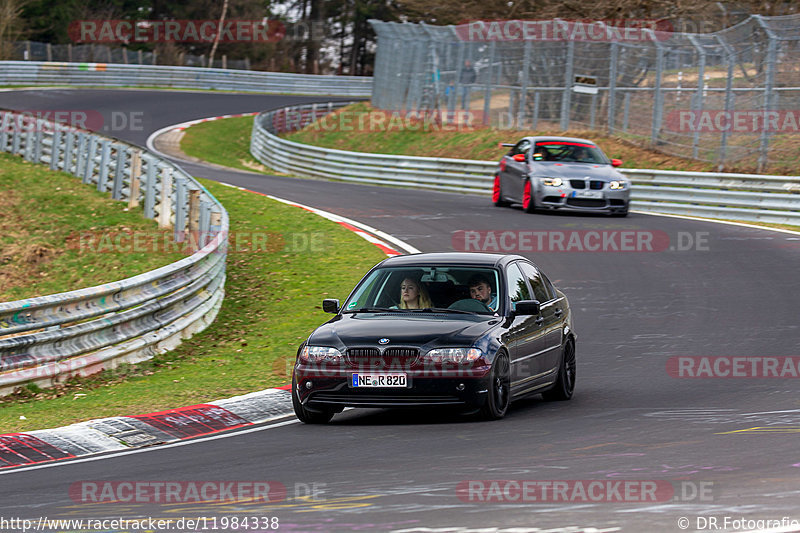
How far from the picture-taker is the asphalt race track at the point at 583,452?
19.6 ft

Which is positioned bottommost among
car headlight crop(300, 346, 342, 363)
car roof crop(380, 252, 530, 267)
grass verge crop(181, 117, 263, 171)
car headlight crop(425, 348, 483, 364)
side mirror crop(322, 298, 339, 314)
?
grass verge crop(181, 117, 263, 171)

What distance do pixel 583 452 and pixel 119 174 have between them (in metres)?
15.8

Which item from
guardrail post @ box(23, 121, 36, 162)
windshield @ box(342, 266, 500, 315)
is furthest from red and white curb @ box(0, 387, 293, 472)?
guardrail post @ box(23, 121, 36, 162)

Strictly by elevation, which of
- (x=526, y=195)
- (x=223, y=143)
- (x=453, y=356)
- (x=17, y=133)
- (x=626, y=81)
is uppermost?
(x=626, y=81)

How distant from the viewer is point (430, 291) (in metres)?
10.1

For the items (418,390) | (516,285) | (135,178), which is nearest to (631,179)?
(135,178)

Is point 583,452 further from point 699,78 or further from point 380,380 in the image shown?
point 699,78

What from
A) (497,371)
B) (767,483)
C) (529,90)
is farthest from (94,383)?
(529,90)

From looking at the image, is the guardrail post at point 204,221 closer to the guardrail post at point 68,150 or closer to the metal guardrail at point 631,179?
the guardrail post at point 68,150

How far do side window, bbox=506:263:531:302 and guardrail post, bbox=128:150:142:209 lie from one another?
1181 centimetres

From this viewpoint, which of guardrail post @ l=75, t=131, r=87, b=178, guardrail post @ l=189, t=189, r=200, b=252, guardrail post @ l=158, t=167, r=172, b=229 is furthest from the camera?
guardrail post @ l=75, t=131, r=87, b=178

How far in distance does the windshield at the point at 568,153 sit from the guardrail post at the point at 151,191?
801 cm

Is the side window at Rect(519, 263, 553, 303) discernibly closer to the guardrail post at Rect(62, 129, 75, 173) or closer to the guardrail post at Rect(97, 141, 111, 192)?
the guardrail post at Rect(97, 141, 111, 192)

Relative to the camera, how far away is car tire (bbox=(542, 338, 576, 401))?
34.7 feet
